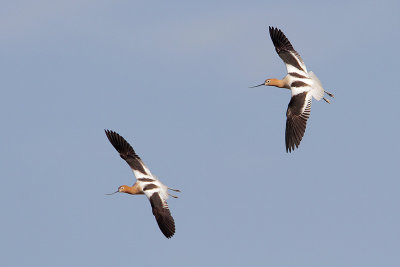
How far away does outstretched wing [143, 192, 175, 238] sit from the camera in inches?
1833

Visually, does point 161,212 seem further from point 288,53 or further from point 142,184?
point 288,53

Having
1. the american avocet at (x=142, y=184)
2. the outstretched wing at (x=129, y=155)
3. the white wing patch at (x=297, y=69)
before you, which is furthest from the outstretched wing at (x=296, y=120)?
the outstretched wing at (x=129, y=155)

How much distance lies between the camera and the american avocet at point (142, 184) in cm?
4722

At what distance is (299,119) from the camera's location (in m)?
46.1

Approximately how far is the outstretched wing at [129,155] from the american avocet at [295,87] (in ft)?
17.4

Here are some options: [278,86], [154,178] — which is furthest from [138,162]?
[278,86]

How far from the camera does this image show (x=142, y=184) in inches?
1901

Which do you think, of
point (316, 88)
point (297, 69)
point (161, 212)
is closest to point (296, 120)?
point (316, 88)

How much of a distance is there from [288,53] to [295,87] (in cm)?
121

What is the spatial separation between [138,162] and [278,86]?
5490 mm

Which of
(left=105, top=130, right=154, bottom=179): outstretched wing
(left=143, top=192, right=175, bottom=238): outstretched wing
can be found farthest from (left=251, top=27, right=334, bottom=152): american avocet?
(left=105, top=130, right=154, bottom=179): outstretched wing

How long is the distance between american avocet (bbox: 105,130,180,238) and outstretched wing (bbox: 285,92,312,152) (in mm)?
4581

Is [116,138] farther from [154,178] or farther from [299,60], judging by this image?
[299,60]

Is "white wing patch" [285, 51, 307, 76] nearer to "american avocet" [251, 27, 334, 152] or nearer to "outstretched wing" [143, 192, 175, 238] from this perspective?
"american avocet" [251, 27, 334, 152]
